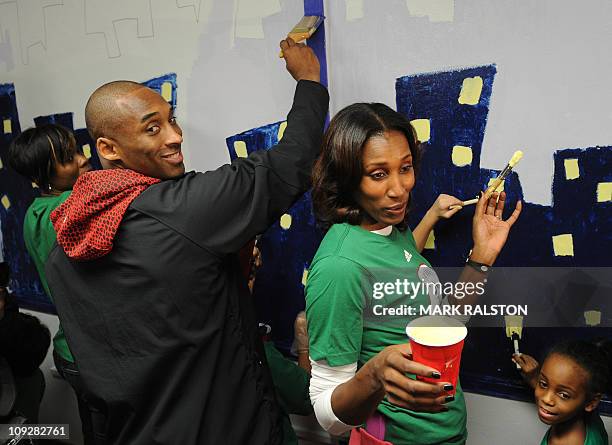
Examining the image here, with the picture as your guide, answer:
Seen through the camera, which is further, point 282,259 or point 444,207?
point 282,259

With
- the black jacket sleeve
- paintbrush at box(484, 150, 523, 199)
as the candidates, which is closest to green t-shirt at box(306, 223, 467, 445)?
the black jacket sleeve

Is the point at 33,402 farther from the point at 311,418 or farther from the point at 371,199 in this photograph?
the point at 371,199

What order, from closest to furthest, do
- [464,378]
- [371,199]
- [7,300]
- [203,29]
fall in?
[371,199] → [464,378] → [203,29] → [7,300]

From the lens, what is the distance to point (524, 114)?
1.48m

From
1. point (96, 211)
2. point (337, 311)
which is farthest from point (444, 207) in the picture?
point (96, 211)

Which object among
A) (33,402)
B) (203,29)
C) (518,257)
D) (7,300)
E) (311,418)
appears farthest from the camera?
(33,402)

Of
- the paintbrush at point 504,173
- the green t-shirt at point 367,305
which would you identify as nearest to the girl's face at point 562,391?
the green t-shirt at point 367,305

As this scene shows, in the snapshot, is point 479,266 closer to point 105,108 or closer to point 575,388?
point 575,388

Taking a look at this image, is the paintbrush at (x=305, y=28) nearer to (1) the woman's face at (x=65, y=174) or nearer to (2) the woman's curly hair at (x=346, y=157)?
(2) the woman's curly hair at (x=346, y=157)

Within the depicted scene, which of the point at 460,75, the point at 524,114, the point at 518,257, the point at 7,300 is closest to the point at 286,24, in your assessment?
the point at 460,75

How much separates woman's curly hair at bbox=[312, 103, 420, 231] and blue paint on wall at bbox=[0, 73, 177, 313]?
1.58 m

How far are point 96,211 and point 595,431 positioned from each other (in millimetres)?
1294

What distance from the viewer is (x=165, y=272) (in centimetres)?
127

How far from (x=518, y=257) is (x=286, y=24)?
0.94 meters
